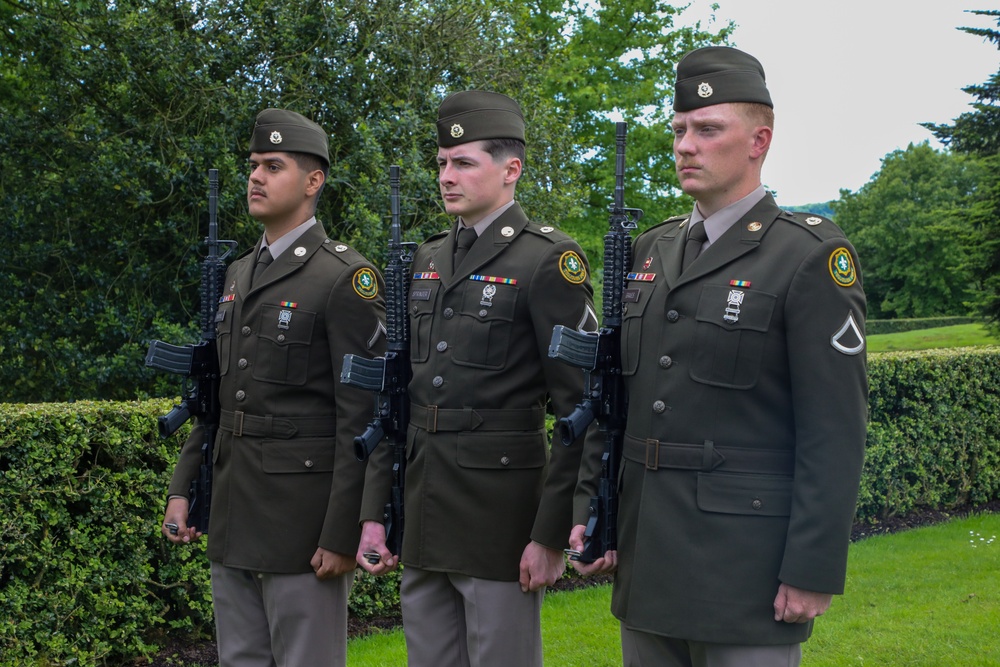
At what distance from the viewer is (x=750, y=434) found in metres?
3.25

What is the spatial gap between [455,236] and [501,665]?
161 cm

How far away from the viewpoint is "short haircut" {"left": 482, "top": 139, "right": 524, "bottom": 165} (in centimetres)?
424

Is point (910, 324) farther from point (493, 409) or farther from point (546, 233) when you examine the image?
point (493, 409)

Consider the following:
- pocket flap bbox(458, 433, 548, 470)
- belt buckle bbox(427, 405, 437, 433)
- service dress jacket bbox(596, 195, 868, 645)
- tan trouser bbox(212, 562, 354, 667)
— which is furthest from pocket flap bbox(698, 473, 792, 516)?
tan trouser bbox(212, 562, 354, 667)

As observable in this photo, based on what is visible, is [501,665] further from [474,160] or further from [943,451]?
[943,451]

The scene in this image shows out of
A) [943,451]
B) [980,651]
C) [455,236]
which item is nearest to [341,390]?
[455,236]

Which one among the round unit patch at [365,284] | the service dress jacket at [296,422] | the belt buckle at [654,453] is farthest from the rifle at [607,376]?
the round unit patch at [365,284]

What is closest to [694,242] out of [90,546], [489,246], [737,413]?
[737,413]

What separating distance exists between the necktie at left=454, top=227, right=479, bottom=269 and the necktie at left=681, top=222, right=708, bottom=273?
1.00 metres

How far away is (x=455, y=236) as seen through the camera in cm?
436

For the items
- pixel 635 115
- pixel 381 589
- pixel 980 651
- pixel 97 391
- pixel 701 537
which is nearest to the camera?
pixel 701 537

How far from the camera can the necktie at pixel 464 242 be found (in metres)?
4.29

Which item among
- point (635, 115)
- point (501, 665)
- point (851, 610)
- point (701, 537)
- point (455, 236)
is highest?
point (635, 115)

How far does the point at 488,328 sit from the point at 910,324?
54.9 meters
